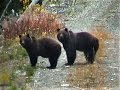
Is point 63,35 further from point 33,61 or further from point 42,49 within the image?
point 33,61

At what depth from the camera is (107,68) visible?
10.1 meters

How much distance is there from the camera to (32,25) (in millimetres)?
13836

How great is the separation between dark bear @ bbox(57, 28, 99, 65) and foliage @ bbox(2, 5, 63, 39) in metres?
2.85

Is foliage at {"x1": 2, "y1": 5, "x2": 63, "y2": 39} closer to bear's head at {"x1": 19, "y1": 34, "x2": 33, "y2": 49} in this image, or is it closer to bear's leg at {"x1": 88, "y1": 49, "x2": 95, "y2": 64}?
bear's head at {"x1": 19, "y1": 34, "x2": 33, "y2": 49}

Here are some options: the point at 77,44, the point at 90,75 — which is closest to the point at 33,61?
the point at 77,44

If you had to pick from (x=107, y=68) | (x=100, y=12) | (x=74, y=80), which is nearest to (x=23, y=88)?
(x=74, y=80)

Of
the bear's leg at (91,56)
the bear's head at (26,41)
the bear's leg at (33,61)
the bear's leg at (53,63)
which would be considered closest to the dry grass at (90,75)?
the bear's leg at (91,56)

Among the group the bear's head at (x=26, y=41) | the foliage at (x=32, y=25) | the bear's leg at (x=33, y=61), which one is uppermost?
the bear's head at (x=26, y=41)

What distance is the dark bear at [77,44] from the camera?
10570 mm

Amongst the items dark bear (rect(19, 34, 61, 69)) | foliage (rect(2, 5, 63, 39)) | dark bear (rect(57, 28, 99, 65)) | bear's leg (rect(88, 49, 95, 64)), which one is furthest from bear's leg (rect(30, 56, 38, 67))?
foliage (rect(2, 5, 63, 39))

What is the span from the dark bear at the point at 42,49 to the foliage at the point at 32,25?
281 centimetres

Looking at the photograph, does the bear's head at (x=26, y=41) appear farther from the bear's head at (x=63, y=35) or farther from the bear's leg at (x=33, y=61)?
the bear's head at (x=63, y=35)

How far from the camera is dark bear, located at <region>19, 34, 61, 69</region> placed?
10.5m

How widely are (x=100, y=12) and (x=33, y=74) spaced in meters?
6.79
